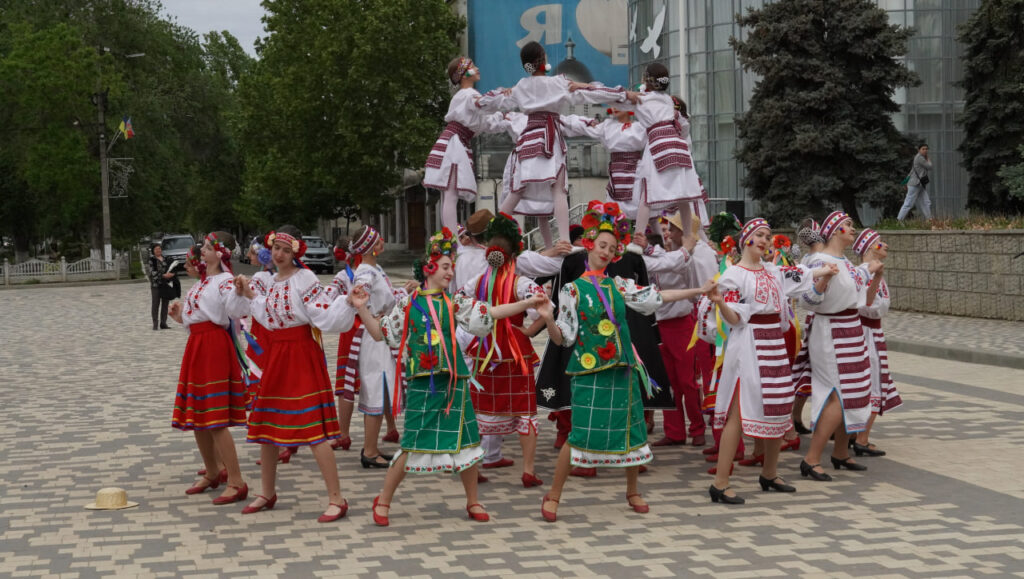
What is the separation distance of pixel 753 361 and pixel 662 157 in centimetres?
255

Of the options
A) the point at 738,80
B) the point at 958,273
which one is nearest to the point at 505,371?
the point at 958,273

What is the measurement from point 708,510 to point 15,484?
4924mm

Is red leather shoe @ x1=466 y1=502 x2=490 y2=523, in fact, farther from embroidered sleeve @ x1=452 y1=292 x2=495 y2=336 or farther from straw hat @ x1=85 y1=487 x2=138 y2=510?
straw hat @ x1=85 y1=487 x2=138 y2=510

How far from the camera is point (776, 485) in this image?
8.15 metres

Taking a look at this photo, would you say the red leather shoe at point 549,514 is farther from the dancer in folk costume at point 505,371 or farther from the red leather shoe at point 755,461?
the red leather shoe at point 755,461

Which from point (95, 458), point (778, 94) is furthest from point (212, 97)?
point (95, 458)

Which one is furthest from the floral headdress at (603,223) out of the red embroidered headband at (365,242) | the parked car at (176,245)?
the parked car at (176,245)

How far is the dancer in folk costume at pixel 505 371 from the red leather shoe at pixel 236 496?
5.48ft

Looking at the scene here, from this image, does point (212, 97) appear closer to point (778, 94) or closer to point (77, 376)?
point (778, 94)

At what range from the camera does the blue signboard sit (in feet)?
188

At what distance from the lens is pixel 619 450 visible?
294 inches

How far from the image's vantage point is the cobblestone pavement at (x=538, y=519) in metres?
6.51

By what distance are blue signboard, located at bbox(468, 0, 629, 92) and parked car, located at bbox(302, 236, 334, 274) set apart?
12.6 m

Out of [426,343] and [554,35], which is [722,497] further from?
[554,35]
